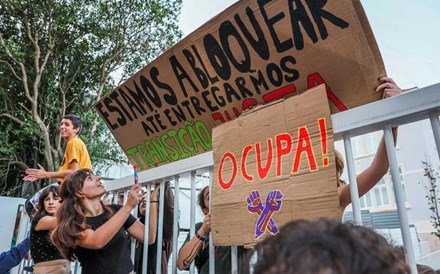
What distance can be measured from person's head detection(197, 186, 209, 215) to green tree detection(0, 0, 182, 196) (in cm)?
606

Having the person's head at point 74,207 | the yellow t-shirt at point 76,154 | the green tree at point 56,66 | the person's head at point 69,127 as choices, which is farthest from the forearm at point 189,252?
the green tree at point 56,66

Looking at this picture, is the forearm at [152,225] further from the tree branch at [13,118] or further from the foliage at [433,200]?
the tree branch at [13,118]

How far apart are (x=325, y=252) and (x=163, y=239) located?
1463 millimetres

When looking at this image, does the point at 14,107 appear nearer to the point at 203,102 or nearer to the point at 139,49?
the point at 139,49

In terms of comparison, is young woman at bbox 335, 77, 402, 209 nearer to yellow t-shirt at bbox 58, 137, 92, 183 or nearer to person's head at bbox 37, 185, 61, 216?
person's head at bbox 37, 185, 61, 216

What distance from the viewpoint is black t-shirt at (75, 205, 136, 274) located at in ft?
5.12

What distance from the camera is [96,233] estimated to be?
1523mm

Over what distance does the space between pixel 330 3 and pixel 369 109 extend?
0.35 m

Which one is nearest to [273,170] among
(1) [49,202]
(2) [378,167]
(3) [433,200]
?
(2) [378,167]

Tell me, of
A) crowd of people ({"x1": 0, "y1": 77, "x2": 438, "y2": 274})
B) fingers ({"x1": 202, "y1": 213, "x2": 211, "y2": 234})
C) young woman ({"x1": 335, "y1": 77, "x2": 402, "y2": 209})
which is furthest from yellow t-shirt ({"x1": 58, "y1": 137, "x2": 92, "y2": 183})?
young woman ({"x1": 335, "y1": 77, "x2": 402, "y2": 209})

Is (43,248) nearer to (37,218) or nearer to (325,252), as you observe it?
(37,218)

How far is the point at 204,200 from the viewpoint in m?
1.84

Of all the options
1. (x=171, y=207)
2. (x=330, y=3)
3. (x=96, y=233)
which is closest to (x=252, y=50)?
(x=330, y=3)

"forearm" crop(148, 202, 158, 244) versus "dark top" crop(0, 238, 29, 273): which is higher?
"forearm" crop(148, 202, 158, 244)
